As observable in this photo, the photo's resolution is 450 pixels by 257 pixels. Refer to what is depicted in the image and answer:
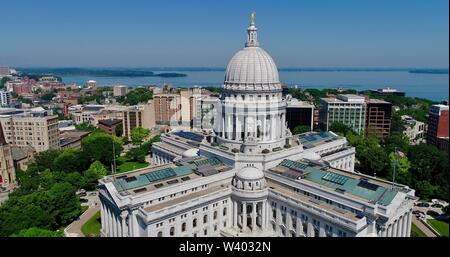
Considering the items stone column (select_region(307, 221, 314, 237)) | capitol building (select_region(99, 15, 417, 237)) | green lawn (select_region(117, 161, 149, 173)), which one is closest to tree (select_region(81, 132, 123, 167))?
green lawn (select_region(117, 161, 149, 173))

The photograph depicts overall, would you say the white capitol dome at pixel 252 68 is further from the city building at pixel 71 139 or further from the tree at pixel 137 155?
the city building at pixel 71 139

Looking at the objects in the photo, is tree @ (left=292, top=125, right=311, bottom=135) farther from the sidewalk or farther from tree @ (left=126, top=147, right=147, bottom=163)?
the sidewalk

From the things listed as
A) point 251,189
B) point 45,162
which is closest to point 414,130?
point 251,189

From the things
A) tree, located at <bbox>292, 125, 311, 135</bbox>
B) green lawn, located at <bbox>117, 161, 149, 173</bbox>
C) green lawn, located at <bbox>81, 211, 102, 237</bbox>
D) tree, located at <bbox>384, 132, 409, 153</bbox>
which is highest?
tree, located at <bbox>292, 125, 311, 135</bbox>

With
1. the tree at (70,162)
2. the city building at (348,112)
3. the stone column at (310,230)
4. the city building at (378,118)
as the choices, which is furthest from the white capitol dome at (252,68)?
the city building at (378,118)

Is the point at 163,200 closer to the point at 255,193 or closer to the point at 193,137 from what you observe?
the point at 255,193
